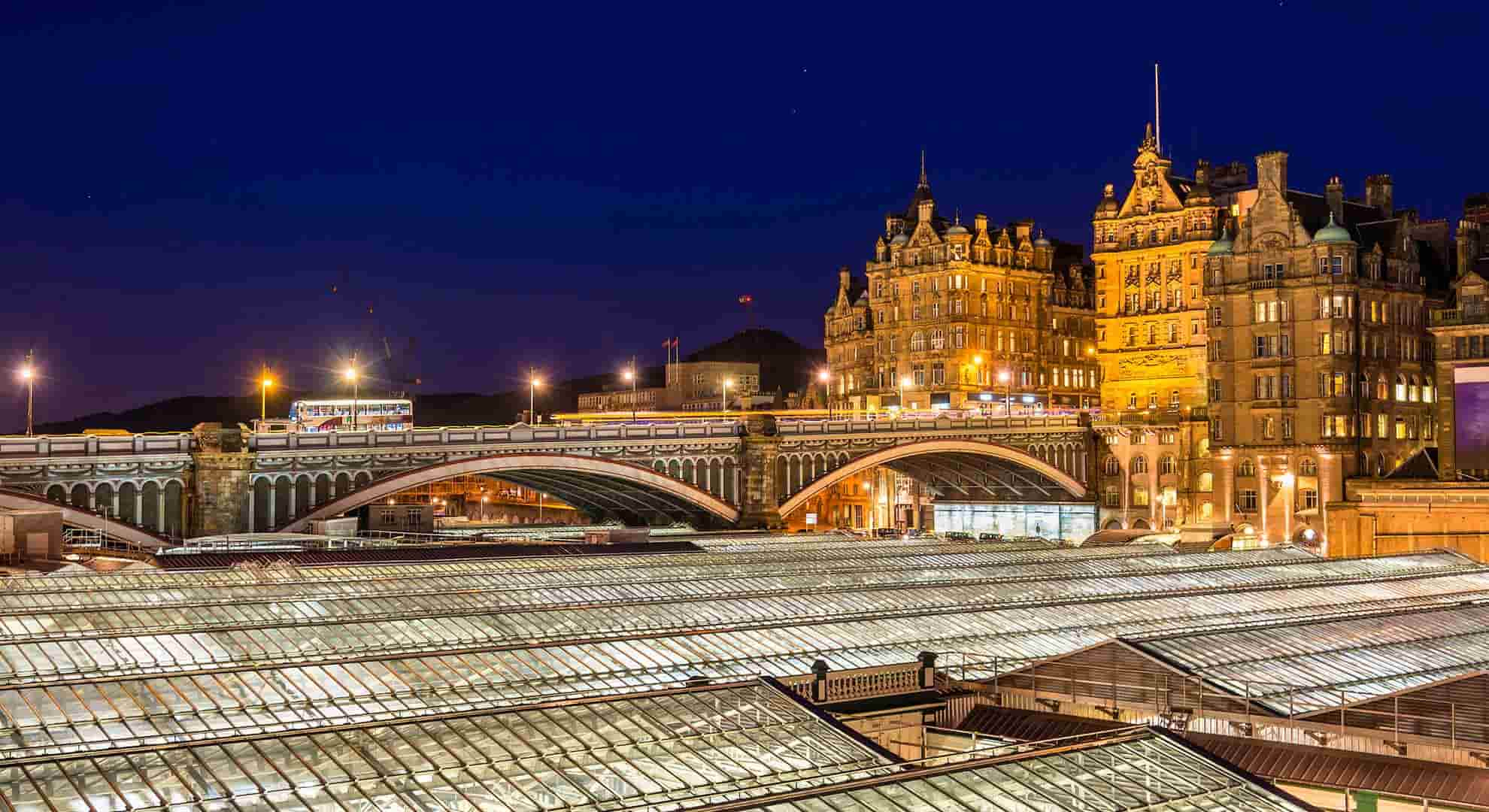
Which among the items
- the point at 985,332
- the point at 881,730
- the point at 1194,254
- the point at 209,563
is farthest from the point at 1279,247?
the point at 881,730

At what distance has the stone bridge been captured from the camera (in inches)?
4063

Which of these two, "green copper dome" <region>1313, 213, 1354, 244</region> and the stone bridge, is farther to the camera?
"green copper dome" <region>1313, 213, 1354, 244</region>

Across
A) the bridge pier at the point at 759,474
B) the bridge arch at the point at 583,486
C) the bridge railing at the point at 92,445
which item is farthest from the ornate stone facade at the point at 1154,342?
the bridge railing at the point at 92,445

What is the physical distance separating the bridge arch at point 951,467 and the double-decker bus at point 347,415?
112ft

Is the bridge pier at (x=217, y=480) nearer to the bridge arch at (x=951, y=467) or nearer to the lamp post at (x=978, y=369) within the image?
the bridge arch at (x=951, y=467)

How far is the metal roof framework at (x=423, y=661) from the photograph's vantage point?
41250mm

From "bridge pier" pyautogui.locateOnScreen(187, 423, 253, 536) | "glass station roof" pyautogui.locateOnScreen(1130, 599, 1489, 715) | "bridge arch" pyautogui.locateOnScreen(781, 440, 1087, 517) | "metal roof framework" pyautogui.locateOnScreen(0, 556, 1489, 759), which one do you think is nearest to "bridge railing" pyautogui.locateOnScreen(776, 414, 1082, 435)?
"bridge arch" pyautogui.locateOnScreen(781, 440, 1087, 517)

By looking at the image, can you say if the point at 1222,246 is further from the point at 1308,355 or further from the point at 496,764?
the point at 496,764

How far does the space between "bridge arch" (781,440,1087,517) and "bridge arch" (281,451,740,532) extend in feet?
26.6

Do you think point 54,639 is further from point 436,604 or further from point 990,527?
point 990,527

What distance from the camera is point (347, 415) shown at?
161250mm

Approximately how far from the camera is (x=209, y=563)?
81000mm

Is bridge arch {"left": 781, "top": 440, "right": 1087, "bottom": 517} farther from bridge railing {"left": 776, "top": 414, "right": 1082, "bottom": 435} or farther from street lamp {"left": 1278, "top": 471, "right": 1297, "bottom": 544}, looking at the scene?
street lamp {"left": 1278, "top": 471, "right": 1297, "bottom": 544}

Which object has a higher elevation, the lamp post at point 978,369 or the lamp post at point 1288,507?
the lamp post at point 978,369
